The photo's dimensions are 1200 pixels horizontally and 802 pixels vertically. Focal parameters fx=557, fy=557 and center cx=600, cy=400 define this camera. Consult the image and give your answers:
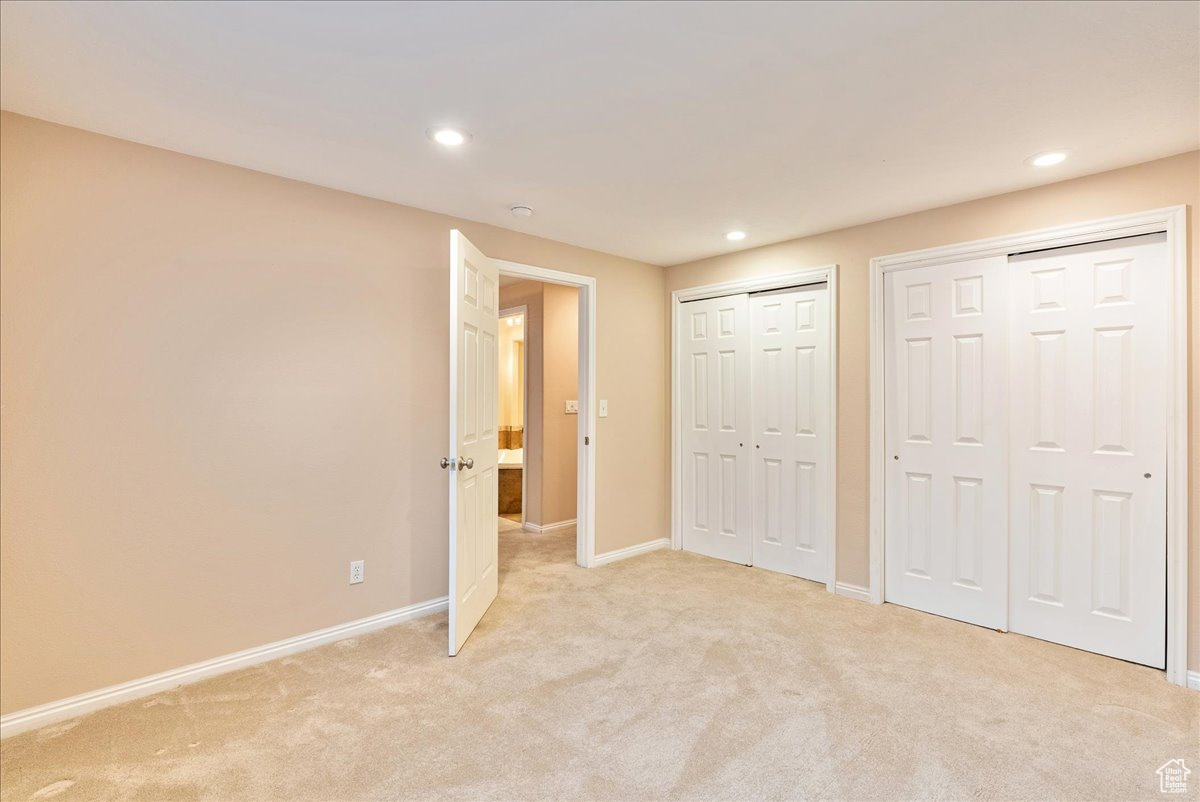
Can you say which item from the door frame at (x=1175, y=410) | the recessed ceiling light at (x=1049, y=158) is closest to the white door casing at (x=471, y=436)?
the recessed ceiling light at (x=1049, y=158)

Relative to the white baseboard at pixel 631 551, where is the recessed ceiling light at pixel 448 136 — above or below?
above

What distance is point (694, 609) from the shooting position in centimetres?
328

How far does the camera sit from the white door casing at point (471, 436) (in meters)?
2.72

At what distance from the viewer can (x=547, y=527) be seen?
5.20 metres

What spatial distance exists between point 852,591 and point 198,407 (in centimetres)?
369

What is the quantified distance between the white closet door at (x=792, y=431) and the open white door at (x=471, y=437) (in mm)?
1907

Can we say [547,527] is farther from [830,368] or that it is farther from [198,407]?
[198,407]

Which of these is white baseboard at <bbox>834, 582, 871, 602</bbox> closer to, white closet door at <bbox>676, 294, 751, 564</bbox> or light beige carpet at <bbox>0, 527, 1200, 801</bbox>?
light beige carpet at <bbox>0, 527, 1200, 801</bbox>

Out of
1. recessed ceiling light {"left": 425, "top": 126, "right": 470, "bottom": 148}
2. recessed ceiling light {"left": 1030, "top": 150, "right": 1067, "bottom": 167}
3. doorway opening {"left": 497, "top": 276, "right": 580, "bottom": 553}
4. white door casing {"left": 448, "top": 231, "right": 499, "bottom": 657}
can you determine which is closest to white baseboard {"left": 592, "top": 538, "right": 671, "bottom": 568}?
doorway opening {"left": 497, "top": 276, "right": 580, "bottom": 553}

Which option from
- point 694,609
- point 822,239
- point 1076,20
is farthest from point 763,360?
point 1076,20

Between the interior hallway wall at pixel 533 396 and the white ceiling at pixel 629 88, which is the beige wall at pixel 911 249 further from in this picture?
the interior hallway wall at pixel 533 396

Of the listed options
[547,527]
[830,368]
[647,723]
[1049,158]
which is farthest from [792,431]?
[547,527]

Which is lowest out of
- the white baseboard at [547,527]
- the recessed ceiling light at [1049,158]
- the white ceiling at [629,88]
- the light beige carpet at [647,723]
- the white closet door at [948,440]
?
the light beige carpet at [647,723]

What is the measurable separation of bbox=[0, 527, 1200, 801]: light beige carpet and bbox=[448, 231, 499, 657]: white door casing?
0.28 meters
